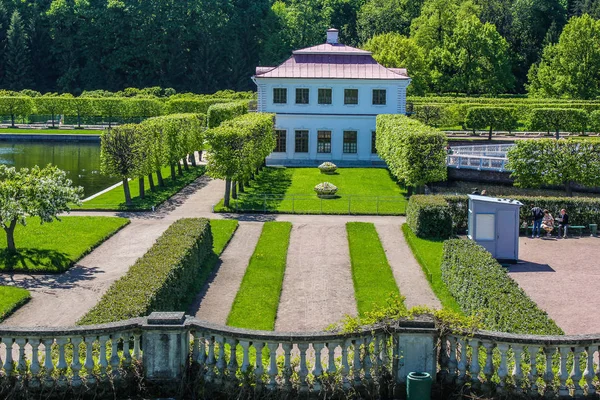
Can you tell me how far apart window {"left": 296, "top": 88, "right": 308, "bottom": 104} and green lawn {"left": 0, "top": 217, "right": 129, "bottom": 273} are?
28.1 meters

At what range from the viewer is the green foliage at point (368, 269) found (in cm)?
2619

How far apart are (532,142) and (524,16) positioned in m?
76.4

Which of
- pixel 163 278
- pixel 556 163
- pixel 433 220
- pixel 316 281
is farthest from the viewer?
pixel 556 163

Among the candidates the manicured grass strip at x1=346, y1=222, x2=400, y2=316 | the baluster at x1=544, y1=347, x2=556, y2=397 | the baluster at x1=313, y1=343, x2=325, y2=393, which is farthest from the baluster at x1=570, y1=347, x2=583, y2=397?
the manicured grass strip at x1=346, y1=222, x2=400, y2=316

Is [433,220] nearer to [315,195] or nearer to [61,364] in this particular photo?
[315,195]

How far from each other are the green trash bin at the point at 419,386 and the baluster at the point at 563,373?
2103 millimetres

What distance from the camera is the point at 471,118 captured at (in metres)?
80.2

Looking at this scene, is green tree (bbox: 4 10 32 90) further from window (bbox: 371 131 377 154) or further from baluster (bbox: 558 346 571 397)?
baluster (bbox: 558 346 571 397)

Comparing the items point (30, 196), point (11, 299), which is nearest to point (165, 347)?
point (11, 299)

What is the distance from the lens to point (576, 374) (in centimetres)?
1349

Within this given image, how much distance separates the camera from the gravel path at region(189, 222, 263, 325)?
24.8 m

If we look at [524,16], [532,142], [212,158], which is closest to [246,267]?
[212,158]

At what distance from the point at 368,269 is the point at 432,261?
2795 millimetres

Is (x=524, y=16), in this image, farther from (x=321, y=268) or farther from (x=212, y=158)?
(x=321, y=268)
